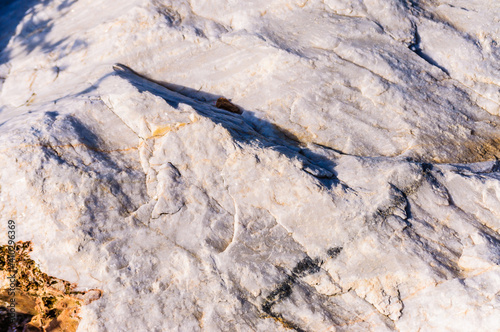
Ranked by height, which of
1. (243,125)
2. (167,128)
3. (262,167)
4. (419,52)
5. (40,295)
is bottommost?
(40,295)

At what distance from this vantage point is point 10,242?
4578 mm

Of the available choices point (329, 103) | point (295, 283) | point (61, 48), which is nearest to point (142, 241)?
point (295, 283)

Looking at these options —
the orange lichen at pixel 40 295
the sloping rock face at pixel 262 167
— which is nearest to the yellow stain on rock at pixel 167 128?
the sloping rock face at pixel 262 167

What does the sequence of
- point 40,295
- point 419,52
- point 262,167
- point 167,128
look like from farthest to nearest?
1. point 419,52
2. point 167,128
3. point 262,167
4. point 40,295

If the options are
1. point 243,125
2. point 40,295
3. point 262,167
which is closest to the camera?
point 40,295

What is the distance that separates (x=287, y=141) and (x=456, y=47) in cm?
388

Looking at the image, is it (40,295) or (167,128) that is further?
(167,128)

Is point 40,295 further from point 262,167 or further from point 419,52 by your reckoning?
point 419,52

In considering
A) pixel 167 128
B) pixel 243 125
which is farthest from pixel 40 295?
pixel 243 125

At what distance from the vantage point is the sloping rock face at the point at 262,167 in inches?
175

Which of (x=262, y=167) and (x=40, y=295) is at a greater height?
(x=262, y=167)

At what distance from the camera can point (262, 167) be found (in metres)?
5.03

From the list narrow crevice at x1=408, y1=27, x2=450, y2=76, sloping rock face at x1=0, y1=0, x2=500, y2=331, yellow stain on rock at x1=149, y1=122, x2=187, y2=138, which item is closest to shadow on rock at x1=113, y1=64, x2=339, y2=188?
sloping rock face at x1=0, y1=0, x2=500, y2=331

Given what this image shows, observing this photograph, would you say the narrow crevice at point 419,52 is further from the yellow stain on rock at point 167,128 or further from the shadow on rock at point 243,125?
the yellow stain on rock at point 167,128
